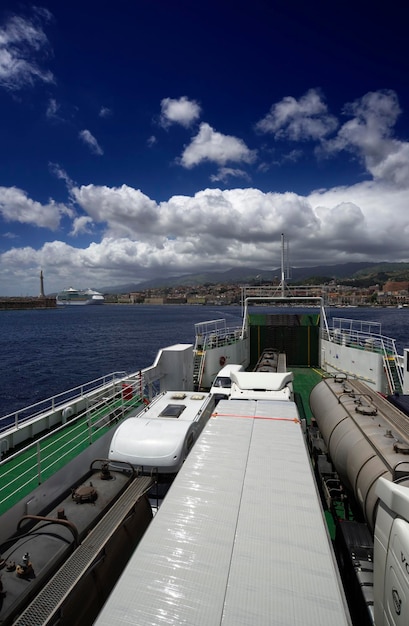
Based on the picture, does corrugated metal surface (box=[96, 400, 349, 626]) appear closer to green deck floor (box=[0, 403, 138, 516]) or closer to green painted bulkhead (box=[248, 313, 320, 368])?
green deck floor (box=[0, 403, 138, 516])

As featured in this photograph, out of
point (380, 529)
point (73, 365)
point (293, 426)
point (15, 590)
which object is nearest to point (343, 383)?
point (293, 426)

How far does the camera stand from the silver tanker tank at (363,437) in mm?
6617

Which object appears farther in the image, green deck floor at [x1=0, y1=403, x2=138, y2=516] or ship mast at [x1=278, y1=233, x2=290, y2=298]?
ship mast at [x1=278, y1=233, x2=290, y2=298]

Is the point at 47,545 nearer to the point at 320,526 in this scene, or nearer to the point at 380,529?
the point at 320,526

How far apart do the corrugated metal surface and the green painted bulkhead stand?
723 inches

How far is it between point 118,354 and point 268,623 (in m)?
50.0

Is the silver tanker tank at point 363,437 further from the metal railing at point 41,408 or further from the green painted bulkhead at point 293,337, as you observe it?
the green painted bulkhead at point 293,337

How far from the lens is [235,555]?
4184mm

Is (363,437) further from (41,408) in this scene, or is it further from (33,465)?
(41,408)

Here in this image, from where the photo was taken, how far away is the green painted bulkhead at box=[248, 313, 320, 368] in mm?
24312

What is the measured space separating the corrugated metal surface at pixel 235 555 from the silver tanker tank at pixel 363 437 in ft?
5.11

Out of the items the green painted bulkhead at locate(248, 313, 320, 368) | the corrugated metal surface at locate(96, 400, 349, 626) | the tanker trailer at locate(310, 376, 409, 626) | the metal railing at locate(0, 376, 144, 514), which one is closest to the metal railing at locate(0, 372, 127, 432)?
the metal railing at locate(0, 376, 144, 514)

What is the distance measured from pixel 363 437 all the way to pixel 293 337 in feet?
54.8

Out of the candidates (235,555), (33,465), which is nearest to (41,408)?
(33,465)
